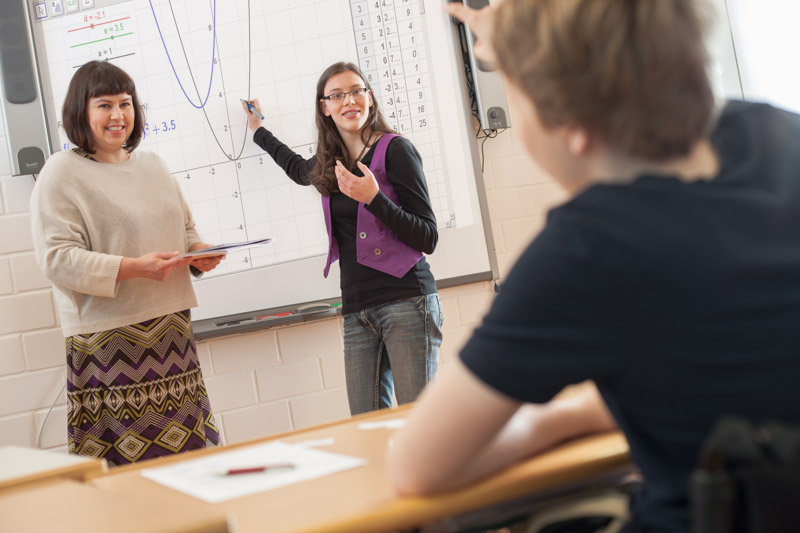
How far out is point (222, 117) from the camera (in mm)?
2779

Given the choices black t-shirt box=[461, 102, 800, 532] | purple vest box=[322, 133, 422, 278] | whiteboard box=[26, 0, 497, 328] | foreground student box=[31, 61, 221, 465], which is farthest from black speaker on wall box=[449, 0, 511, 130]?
black t-shirt box=[461, 102, 800, 532]

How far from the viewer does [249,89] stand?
110 inches

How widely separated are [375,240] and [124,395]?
85cm

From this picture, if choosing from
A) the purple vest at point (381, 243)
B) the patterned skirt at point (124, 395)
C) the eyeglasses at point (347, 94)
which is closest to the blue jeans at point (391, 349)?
the purple vest at point (381, 243)

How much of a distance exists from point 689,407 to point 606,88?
0.29 metres

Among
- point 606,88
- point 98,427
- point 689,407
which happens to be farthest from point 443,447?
point 98,427

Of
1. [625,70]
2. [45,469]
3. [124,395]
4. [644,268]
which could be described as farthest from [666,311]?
[124,395]

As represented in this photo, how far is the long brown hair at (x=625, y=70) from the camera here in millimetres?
675

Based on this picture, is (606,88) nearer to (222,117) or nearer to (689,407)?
(689,407)

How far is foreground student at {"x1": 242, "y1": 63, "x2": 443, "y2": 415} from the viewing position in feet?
7.47

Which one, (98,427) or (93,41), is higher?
(93,41)

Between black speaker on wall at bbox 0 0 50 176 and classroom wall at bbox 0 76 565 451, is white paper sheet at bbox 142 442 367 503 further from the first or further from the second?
black speaker on wall at bbox 0 0 50 176

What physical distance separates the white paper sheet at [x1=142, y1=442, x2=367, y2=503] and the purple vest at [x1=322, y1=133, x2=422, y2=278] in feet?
3.84

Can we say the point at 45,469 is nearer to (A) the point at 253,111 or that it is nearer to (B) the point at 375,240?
(B) the point at 375,240
